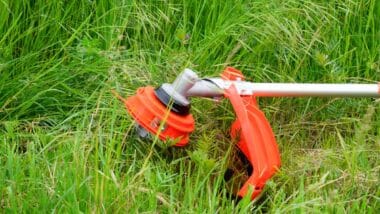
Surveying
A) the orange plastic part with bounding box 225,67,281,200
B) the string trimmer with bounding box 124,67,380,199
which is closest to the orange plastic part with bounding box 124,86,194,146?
the string trimmer with bounding box 124,67,380,199

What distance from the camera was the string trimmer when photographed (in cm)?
239

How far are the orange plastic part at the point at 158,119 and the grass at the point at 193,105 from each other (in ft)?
0.21

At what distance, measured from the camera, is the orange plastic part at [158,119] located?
2.42m

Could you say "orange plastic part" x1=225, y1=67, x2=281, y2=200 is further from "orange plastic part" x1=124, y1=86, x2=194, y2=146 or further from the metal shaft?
"orange plastic part" x1=124, y1=86, x2=194, y2=146

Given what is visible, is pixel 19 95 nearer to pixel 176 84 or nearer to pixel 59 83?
pixel 59 83

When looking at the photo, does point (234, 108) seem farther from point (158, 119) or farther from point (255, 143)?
point (158, 119)

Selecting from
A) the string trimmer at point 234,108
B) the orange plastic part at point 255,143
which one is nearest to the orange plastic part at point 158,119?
the string trimmer at point 234,108

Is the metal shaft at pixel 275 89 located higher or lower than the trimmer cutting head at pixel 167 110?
higher

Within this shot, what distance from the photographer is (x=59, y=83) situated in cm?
270

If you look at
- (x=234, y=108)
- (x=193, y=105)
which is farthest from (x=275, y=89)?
(x=193, y=105)

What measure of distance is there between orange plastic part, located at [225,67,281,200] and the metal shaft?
30 millimetres

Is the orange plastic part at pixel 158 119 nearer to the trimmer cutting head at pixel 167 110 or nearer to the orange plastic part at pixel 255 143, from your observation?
the trimmer cutting head at pixel 167 110

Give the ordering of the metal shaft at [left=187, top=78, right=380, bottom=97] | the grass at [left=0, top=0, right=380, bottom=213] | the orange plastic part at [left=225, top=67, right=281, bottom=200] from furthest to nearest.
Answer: the metal shaft at [left=187, top=78, right=380, bottom=97]
the orange plastic part at [left=225, top=67, right=281, bottom=200]
the grass at [left=0, top=0, right=380, bottom=213]

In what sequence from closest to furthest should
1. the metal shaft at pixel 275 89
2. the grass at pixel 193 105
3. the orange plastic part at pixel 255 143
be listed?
the grass at pixel 193 105
the orange plastic part at pixel 255 143
the metal shaft at pixel 275 89
